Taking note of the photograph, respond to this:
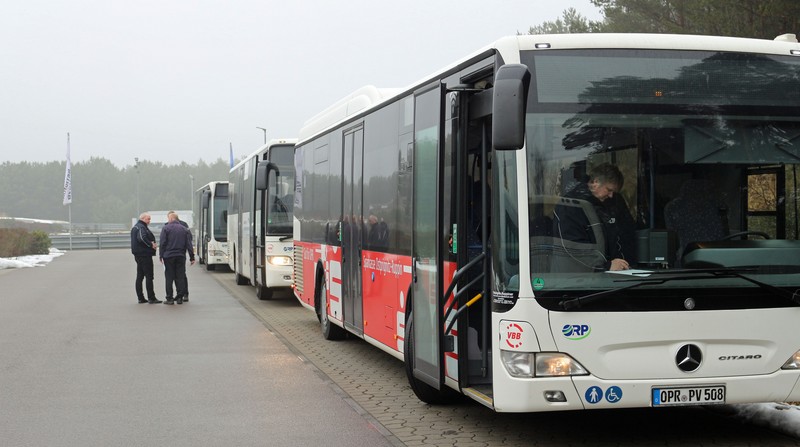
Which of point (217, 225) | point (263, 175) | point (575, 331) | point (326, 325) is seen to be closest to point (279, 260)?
point (263, 175)

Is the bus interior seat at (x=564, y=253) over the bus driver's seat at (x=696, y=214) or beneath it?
beneath

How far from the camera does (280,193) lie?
20812mm

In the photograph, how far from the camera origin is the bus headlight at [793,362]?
22.6 ft

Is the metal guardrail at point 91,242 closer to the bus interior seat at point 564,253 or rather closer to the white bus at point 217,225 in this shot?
the white bus at point 217,225

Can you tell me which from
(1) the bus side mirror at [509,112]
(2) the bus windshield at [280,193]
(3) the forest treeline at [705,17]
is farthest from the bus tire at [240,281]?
(1) the bus side mirror at [509,112]

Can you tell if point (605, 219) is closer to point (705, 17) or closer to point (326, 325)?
point (326, 325)

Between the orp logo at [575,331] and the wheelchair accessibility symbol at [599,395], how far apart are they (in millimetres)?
343

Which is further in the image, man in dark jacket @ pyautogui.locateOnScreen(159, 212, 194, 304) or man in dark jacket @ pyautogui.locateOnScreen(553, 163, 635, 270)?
man in dark jacket @ pyautogui.locateOnScreen(159, 212, 194, 304)

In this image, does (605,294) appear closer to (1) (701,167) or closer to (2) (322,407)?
(1) (701,167)

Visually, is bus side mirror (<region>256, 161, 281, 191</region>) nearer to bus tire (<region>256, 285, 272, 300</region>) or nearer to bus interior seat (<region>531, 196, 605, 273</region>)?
bus tire (<region>256, 285, 272, 300</region>)

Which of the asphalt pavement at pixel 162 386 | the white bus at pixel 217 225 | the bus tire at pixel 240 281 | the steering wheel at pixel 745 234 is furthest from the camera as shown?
the white bus at pixel 217 225

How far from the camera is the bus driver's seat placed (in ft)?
22.1

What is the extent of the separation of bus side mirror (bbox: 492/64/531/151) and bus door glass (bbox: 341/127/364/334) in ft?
17.2

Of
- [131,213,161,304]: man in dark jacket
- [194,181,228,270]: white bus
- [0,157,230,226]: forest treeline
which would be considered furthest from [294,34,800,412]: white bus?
[0,157,230,226]: forest treeline
